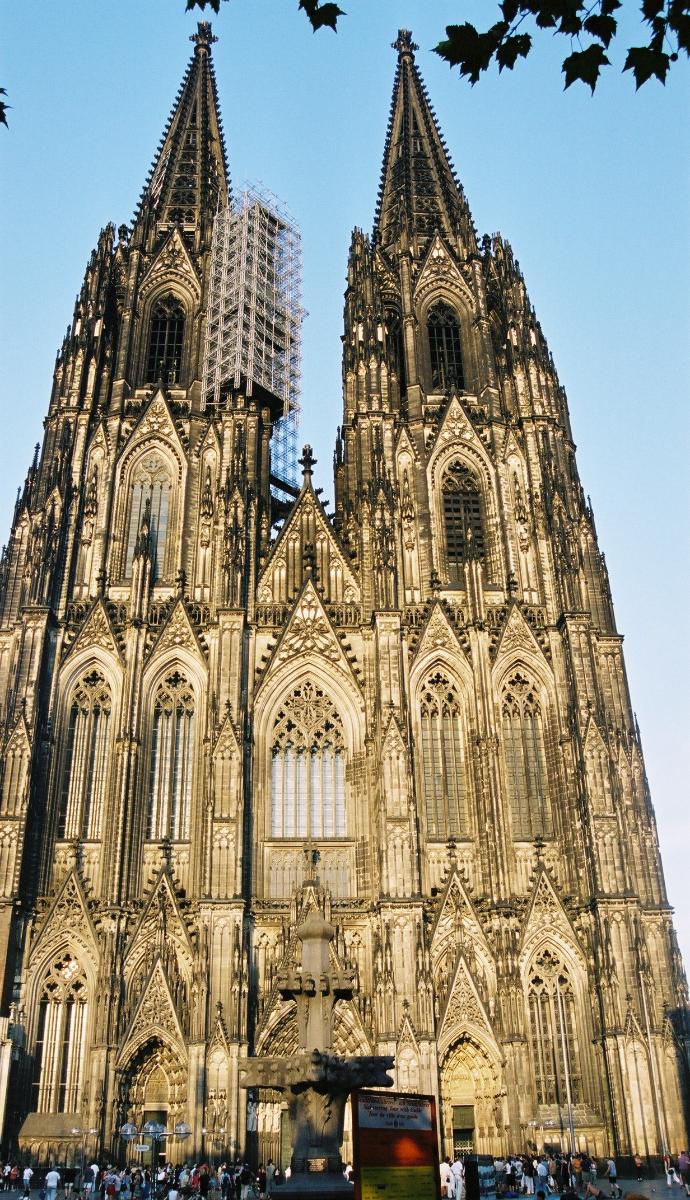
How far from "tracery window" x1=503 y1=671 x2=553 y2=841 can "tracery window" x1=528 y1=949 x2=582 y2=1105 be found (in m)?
4.05

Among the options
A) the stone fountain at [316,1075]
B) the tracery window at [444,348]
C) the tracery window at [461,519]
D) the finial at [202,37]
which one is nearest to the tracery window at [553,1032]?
the tracery window at [461,519]

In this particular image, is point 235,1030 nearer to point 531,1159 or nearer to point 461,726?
point 531,1159

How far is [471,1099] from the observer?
105 feet

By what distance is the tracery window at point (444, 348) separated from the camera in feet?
145

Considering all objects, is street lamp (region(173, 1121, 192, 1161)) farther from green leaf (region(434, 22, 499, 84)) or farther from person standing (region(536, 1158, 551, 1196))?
green leaf (region(434, 22, 499, 84))

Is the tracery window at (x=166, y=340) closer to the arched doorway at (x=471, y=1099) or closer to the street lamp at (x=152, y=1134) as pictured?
the arched doorway at (x=471, y=1099)

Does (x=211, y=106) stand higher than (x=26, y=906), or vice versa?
(x=211, y=106)

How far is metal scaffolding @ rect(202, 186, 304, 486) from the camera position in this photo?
45219 millimetres

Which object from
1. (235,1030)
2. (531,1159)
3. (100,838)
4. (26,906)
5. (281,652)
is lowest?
(531,1159)

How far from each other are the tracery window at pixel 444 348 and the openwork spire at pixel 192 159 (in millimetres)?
11505

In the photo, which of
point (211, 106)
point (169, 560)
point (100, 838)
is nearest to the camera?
point (100, 838)

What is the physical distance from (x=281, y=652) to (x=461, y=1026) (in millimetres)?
12717

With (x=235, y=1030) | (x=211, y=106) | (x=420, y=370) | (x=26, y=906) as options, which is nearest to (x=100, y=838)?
(x=26, y=906)

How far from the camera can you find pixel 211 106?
56906mm
